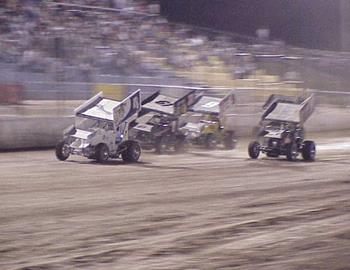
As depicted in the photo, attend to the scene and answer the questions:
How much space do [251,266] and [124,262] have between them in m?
1.18

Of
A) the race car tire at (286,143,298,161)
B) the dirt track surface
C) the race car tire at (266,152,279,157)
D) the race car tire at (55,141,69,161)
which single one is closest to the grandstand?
the race car tire at (55,141,69,161)

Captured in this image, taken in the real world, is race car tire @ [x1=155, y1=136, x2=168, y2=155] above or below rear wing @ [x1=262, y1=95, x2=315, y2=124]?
below

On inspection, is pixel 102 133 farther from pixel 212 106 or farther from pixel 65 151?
pixel 212 106

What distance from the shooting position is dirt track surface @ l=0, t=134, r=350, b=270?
8773mm

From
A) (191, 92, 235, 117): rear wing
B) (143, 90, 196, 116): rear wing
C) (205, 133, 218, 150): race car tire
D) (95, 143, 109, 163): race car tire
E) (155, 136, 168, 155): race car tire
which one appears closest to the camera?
(95, 143, 109, 163): race car tire

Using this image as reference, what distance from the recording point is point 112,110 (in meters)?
19.4

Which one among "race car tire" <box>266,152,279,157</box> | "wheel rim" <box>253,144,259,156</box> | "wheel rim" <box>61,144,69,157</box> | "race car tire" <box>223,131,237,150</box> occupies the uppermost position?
"wheel rim" <box>61,144,69,157</box>

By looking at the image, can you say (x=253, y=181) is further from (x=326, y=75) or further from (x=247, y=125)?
(x=326, y=75)

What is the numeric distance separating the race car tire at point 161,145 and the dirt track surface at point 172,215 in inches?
73.1

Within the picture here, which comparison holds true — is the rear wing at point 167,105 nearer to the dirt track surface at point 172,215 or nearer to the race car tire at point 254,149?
the race car tire at point 254,149

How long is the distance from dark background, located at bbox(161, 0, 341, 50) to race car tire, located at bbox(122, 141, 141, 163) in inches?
919

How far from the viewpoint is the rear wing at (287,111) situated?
20719 mm

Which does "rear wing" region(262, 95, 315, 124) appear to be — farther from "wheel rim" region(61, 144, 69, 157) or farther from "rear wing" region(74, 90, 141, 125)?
"wheel rim" region(61, 144, 69, 157)

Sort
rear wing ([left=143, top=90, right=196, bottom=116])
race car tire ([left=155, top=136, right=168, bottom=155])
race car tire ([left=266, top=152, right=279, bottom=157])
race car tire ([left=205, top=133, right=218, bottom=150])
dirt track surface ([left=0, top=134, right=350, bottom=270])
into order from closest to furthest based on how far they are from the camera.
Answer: dirt track surface ([left=0, top=134, right=350, bottom=270]) < race car tire ([left=266, top=152, right=279, bottom=157]) < race car tire ([left=155, top=136, right=168, bottom=155]) < rear wing ([left=143, top=90, right=196, bottom=116]) < race car tire ([left=205, top=133, right=218, bottom=150])
